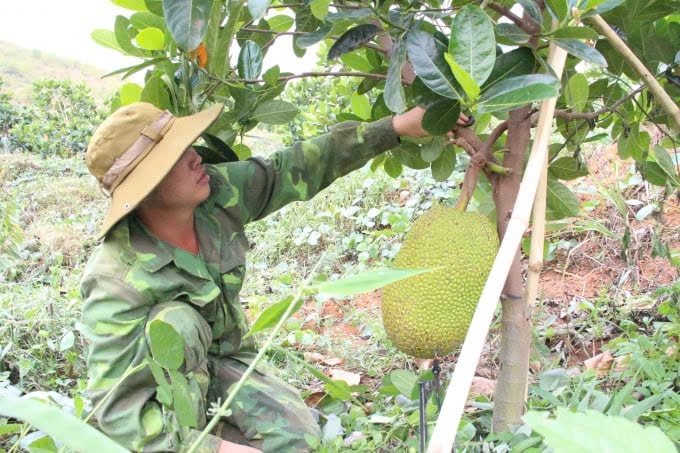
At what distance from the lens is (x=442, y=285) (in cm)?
100

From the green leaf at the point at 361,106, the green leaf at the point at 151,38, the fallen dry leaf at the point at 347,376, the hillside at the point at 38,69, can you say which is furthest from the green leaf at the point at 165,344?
the hillside at the point at 38,69

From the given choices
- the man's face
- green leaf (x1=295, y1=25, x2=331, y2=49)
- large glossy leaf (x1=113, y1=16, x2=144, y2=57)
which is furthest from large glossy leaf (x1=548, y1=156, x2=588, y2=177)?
large glossy leaf (x1=113, y1=16, x2=144, y2=57)

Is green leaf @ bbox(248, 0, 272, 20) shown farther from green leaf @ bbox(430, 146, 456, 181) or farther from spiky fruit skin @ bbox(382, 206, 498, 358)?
green leaf @ bbox(430, 146, 456, 181)

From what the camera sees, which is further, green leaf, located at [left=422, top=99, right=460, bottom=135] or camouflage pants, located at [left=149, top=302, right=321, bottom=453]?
camouflage pants, located at [left=149, top=302, right=321, bottom=453]

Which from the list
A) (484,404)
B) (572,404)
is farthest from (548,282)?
(572,404)

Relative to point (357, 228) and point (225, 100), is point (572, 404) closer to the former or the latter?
point (225, 100)

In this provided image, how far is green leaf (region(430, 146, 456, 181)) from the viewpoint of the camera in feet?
4.37

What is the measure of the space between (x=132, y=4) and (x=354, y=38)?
18.2 inches

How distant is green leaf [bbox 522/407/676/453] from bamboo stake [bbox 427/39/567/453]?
0.48 ft

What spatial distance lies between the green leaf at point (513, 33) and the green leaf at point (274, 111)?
549 millimetres

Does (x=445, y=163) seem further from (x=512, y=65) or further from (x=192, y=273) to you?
(x=192, y=273)

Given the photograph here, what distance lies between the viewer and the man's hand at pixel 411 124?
1.24 metres

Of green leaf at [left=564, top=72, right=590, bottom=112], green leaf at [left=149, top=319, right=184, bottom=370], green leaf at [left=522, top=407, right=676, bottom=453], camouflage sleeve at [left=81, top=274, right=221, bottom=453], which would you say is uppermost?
green leaf at [left=522, top=407, right=676, bottom=453]

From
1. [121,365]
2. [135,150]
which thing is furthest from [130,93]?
[121,365]
